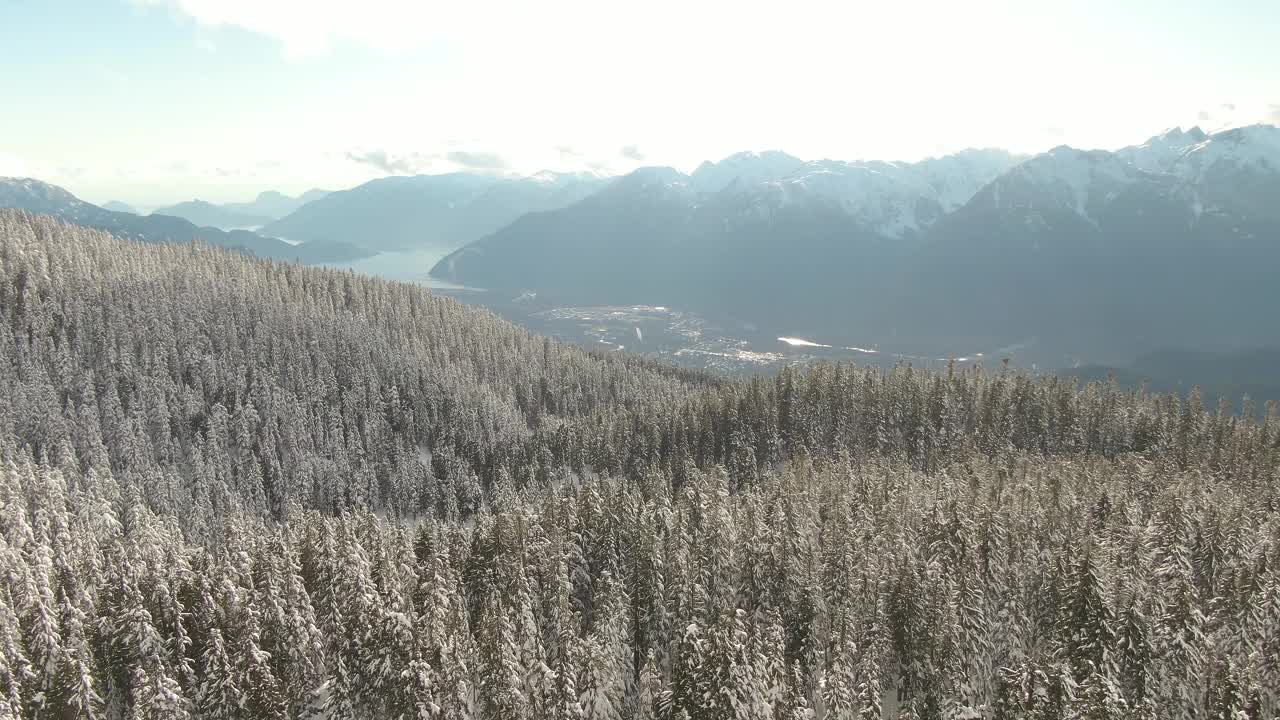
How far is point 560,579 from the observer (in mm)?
51219

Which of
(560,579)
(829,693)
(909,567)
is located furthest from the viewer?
(560,579)

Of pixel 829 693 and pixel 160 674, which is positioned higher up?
pixel 829 693

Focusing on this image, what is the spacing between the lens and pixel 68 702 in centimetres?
4203

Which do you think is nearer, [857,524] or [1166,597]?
[1166,597]

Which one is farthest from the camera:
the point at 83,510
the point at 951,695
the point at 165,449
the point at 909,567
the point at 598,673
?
the point at 165,449

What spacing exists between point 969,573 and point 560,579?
103 feet

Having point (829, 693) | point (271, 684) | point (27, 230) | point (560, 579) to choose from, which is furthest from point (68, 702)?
point (27, 230)

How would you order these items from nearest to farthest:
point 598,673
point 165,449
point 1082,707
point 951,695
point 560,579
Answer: point 1082,707 < point 598,673 < point 951,695 < point 560,579 < point 165,449

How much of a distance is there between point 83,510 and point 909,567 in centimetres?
11619

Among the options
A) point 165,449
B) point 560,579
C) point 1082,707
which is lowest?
point 165,449

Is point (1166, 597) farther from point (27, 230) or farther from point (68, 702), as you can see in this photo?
point (27, 230)

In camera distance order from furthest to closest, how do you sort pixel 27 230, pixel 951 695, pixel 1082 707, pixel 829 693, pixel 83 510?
pixel 27 230 < pixel 83 510 < pixel 951 695 < pixel 829 693 < pixel 1082 707

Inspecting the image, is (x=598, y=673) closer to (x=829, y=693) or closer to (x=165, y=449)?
(x=829, y=693)

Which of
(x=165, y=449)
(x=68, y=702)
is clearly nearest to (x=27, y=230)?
(x=165, y=449)
